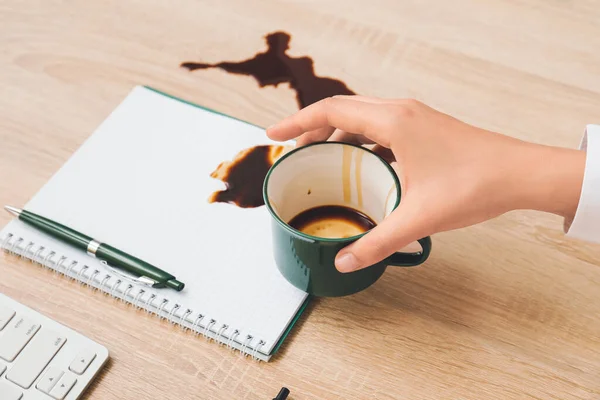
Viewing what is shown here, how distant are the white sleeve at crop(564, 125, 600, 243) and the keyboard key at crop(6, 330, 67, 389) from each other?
1.68 feet

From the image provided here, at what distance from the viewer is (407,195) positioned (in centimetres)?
59

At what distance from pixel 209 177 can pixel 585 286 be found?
17.1 inches

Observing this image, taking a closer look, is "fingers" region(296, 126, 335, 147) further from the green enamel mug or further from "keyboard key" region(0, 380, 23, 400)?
"keyboard key" region(0, 380, 23, 400)

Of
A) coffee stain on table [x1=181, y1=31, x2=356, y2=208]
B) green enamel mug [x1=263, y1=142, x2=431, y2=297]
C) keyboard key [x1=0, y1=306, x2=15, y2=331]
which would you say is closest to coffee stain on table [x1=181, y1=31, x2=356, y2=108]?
coffee stain on table [x1=181, y1=31, x2=356, y2=208]

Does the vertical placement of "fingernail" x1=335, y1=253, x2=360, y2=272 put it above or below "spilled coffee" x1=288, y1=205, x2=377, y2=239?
above

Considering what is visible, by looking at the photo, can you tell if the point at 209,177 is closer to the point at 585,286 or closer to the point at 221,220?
the point at 221,220

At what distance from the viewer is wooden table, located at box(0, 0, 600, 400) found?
61 cm

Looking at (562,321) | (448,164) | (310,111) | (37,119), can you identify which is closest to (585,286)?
(562,321)

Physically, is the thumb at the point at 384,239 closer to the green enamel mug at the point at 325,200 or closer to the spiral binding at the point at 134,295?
the green enamel mug at the point at 325,200

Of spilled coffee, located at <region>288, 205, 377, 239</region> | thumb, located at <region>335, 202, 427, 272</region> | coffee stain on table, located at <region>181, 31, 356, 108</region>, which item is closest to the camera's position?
thumb, located at <region>335, 202, 427, 272</region>

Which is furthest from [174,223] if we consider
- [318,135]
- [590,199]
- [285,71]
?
[590,199]

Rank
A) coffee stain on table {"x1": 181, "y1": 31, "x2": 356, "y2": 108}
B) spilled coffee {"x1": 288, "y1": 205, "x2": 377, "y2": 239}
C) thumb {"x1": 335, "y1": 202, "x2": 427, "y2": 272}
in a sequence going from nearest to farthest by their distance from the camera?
1. thumb {"x1": 335, "y1": 202, "x2": 427, "y2": 272}
2. spilled coffee {"x1": 288, "y1": 205, "x2": 377, "y2": 239}
3. coffee stain on table {"x1": 181, "y1": 31, "x2": 356, "y2": 108}

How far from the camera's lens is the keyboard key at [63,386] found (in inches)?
22.7

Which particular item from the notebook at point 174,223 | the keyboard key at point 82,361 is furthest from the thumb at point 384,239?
the keyboard key at point 82,361
